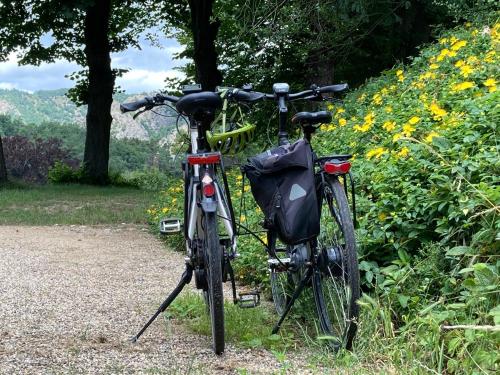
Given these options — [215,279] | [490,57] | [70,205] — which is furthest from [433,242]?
[70,205]

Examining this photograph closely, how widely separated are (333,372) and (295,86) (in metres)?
12.5

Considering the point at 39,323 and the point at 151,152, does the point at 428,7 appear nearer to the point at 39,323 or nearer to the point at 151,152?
the point at 39,323

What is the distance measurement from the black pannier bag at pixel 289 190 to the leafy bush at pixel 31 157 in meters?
36.4

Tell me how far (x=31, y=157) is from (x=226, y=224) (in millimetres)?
38249

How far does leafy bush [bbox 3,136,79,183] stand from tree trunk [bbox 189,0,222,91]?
72.9 feet

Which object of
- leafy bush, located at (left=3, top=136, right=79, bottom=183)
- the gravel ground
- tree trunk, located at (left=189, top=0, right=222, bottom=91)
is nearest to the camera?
the gravel ground

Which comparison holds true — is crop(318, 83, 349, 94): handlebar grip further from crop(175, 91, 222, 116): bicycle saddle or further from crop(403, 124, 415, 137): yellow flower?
crop(403, 124, 415, 137): yellow flower

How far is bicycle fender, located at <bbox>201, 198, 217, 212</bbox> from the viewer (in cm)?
322

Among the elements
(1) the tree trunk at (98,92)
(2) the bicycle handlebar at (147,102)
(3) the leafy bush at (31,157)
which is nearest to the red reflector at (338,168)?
(2) the bicycle handlebar at (147,102)

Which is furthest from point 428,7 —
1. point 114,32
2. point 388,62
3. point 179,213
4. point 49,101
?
point 49,101

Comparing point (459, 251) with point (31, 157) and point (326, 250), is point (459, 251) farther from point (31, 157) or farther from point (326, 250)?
point (31, 157)

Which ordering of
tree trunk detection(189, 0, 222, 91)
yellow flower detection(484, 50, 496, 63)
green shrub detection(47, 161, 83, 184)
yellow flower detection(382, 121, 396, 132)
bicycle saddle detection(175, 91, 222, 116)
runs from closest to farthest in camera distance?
bicycle saddle detection(175, 91, 222, 116) < yellow flower detection(382, 121, 396, 132) < yellow flower detection(484, 50, 496, 63) < tree trunk detection(189, 0, 222, 91) < green shrub detection(47, 161, 83, 184)

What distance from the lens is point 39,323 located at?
397 cm

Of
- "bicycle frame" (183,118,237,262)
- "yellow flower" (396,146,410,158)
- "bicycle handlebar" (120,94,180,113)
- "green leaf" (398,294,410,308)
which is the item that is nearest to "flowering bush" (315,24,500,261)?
"yellow flower" (396,146,410,158)
